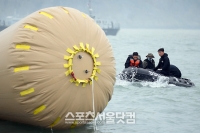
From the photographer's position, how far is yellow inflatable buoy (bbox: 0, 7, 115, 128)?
6043 mm

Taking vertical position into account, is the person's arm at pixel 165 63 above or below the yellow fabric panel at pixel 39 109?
above

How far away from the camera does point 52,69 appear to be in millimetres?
6125

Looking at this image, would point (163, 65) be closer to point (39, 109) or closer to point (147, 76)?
point (147, 76)

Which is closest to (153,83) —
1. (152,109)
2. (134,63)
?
(134,63)

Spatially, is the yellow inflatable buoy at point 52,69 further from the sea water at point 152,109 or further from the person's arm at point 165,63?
the person's arm at point 165,63

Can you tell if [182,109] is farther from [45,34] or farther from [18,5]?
[18,5]

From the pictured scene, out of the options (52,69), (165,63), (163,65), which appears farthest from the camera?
(163,65)

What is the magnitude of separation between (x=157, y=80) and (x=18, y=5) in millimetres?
192088

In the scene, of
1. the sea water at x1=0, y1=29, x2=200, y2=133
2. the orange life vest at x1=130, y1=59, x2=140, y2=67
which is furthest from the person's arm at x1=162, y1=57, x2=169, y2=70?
the orange life vest at x1=130, y1=59, x2=140, y2=67

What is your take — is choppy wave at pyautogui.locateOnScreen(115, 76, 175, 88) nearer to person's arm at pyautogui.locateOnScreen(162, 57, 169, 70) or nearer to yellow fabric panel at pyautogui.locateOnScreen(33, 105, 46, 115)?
person's arm at pyautogui.locateOnScreen(162, 57, 169, 70)

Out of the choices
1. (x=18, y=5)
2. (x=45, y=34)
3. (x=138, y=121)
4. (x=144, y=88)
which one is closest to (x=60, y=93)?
(x=45, y=34)

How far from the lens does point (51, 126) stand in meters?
6.42

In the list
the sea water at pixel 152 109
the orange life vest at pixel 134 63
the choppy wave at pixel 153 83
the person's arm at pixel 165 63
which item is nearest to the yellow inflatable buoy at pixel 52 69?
the sea water at pixel 152 109

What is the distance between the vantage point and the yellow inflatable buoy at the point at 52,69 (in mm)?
6043
